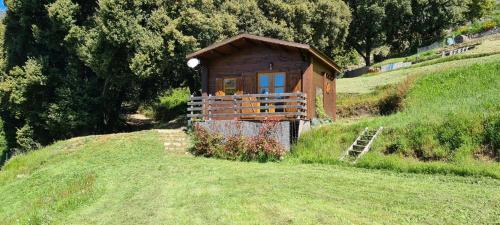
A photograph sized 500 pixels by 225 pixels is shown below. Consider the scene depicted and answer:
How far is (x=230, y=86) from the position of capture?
2327cm

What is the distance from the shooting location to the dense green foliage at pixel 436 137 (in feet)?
45.3

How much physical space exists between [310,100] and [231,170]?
25.4 feet

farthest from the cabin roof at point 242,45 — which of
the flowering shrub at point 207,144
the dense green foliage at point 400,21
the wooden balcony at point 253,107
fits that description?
the dense green foliage at point 400,21

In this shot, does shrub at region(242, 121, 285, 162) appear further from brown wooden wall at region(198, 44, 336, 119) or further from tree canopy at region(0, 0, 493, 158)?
tree canopy at region(0, 0, 493, 158)

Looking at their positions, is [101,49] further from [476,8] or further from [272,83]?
[476,8]

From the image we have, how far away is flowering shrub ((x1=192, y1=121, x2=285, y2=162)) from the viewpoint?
59.0 feet

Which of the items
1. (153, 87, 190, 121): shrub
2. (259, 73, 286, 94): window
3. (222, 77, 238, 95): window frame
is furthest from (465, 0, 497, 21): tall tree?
(222, 77, 238, 95): window frame

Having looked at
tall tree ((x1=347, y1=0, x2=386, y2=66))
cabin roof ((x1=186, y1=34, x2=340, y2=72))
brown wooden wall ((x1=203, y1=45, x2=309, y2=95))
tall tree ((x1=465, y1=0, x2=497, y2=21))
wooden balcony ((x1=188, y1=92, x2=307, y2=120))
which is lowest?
wooden balcony ((x1=188, y1=92, x2=307, y2=120))

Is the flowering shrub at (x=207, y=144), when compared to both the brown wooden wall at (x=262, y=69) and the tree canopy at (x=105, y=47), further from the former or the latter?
the tree canopy at (x=105, y=47)

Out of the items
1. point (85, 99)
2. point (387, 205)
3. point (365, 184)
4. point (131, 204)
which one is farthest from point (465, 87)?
point (85, 99)

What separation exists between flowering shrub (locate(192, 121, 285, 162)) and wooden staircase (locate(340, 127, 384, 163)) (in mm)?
2951

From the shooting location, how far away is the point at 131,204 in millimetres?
11531

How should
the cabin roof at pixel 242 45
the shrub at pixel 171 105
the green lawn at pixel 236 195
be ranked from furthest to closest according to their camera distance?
the shrub at pixel 171 105 → the cabin roof at pixel 242 45 → the green lawn at pixel 236 195

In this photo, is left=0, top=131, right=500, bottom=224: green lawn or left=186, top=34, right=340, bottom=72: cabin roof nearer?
left=0, top=131, right=500, bottom=224: green lawn
